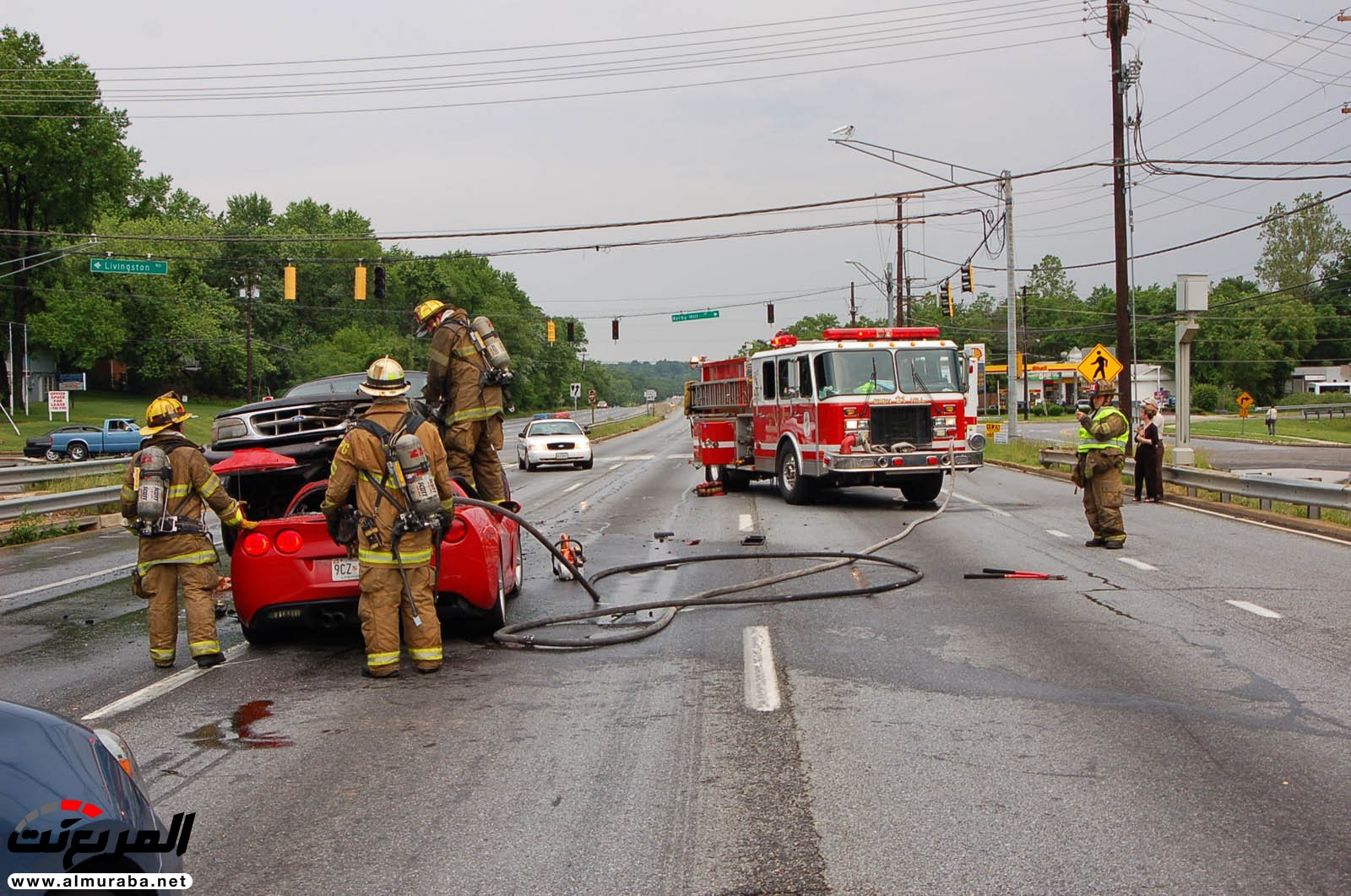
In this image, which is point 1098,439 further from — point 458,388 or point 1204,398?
point 1204,398

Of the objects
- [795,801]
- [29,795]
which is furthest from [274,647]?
[29,795]

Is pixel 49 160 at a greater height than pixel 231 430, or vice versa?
pixel 49 160

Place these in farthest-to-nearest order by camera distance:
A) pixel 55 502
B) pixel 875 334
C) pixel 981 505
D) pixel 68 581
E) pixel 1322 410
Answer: pixel 1322 410, pixel 981 505, pixel 875 334, pixel 55 502, pixel 68 581

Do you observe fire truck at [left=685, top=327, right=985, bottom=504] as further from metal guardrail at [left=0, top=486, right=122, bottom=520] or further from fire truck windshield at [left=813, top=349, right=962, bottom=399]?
metal guardrail at [left=0, top=486, right=122, bottom=520]

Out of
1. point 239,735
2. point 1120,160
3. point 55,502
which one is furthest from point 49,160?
point 239,735

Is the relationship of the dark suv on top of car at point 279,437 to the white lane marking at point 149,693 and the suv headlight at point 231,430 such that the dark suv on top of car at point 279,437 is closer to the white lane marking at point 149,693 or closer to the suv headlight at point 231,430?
the suv headlight at point 231,430

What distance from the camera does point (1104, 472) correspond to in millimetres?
12969

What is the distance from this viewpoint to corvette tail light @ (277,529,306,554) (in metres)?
7.47

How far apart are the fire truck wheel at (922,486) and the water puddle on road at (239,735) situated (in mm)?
14155

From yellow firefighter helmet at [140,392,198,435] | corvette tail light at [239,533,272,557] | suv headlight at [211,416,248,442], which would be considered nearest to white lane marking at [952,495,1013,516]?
suv headlight at [211,416,248,442]

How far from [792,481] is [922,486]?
2140 mm

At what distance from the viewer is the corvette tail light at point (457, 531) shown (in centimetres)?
753

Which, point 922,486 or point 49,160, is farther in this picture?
point 49,160

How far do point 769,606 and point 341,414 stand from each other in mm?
3955
